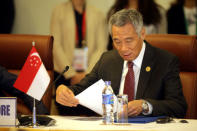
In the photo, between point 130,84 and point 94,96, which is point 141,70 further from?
point 94,96

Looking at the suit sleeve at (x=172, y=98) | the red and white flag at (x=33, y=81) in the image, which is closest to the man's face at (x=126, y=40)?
the suit sleeve at (x=172, y=98)

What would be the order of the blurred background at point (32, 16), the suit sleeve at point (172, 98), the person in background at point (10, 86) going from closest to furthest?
the suit sleeve at point (172, 98)
the person in background at point (10, 86)
the blurred background at point (32, 16)

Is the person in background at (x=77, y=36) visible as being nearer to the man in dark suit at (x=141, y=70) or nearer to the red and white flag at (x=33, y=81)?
the man in dark suit at (x=141, y=70)

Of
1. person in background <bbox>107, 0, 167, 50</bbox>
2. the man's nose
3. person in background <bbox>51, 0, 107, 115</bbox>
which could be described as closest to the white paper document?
the man's nose

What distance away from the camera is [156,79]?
3248 millimetres

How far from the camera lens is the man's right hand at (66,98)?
2.90 m

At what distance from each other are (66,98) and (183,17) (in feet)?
9.18

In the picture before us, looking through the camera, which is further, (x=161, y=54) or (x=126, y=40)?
(x=161, y=54)

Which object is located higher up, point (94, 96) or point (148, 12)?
point (148, 12)

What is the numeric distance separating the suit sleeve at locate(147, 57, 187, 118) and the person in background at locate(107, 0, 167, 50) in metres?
1.68

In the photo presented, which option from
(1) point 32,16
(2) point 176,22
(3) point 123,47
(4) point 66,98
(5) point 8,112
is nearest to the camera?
(5) point 8,112

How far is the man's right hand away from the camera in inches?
114

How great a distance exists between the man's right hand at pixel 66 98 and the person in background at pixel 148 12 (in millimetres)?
2100

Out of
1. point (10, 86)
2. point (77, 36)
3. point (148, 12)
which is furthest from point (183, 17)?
point (10, 86)
